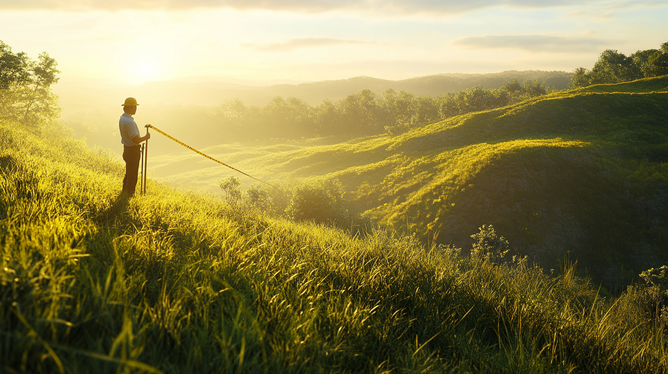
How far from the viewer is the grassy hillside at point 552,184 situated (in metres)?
18.4

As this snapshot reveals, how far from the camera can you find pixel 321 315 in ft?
10.7

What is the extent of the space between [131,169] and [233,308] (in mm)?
6570

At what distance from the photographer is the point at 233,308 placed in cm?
293

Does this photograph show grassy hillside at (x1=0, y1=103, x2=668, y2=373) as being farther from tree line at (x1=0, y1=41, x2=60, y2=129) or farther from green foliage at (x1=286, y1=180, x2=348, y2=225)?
tree line at (x1=0, y1=41, x2=60, y2=129)

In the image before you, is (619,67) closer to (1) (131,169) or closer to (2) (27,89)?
(1) (131,169)

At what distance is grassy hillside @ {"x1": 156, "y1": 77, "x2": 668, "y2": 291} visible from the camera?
18.4m

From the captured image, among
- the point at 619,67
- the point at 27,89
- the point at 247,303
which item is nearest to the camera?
the point at 247,303

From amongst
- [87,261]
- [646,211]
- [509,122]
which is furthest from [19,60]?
[509,122]

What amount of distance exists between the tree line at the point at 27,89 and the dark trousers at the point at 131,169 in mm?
24057

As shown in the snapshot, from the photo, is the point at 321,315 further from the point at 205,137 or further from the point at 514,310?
the point at 205,137

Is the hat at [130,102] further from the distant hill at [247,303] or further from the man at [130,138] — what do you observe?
the distant hill at [247,303]

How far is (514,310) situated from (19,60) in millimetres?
34571

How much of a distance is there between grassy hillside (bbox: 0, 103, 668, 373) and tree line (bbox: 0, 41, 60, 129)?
89.4 ft

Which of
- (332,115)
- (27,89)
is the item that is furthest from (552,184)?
(332,115)
